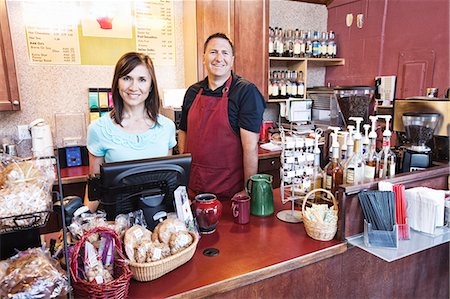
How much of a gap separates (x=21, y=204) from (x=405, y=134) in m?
1.76

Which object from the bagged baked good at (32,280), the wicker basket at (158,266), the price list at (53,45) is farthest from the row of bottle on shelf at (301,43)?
the bagged baked good at (32,280)

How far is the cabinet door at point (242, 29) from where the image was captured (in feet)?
9.56

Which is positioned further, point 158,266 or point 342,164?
point 342,164

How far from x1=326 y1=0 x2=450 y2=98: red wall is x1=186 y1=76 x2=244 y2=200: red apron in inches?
76.1

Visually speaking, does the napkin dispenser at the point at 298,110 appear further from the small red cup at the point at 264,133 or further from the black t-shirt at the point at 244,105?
the black t-shirt at the point at 244,105

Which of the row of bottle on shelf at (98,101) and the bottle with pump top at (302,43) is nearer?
the row of bottle on shelf at (98,101)

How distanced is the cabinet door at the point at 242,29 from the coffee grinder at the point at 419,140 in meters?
1.77

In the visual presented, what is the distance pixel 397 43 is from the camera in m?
3.10

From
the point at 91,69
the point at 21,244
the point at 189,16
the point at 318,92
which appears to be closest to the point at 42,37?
the point at 91,69

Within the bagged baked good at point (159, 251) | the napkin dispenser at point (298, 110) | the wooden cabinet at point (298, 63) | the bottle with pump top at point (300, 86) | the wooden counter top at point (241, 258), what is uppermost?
the wooden cabinet at point (298, 63)

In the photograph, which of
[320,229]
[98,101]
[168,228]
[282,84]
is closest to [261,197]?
[320,229]

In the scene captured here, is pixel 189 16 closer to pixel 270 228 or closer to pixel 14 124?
pixel 14 124

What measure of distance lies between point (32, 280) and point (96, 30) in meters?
2.41

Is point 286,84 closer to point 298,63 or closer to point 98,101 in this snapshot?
point 298,63
